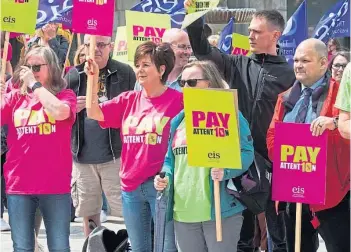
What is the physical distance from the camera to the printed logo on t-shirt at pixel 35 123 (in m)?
6.18

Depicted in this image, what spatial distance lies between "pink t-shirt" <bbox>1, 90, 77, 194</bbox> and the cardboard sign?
2.38ft

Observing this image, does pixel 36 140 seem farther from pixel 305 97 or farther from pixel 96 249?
pixel 305 97

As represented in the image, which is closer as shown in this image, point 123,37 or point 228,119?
point 228,119

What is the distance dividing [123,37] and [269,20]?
3133mm

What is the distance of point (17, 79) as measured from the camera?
6391 mm

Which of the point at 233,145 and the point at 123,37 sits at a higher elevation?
the point at 123,37

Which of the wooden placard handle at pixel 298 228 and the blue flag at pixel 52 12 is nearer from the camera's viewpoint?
the wooden placard handle at pixel 298 228

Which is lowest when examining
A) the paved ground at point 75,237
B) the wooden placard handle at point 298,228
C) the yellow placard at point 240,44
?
the paved ground at point 75,237

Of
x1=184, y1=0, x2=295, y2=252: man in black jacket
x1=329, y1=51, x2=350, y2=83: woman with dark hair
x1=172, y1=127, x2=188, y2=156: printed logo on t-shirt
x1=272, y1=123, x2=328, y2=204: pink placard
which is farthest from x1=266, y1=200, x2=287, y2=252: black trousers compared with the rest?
x1=329, y1=51, x2=350, y2=83: woman with dark hair

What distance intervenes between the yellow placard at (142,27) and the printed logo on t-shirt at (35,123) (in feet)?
7.17

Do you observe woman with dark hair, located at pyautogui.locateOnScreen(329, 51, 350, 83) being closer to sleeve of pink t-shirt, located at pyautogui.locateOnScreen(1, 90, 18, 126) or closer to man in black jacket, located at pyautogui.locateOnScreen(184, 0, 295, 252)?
man in black jacket, located at pyautogui.locateOnScreen(184, 0, 295, 252)

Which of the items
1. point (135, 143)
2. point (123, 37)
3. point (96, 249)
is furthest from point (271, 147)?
point (123, 37)

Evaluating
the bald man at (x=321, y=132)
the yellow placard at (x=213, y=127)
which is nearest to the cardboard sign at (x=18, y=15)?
the yellow placard at (x=213, y=127)

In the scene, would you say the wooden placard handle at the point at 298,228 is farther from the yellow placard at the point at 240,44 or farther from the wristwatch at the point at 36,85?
the yellow placard at the point at 240,44
